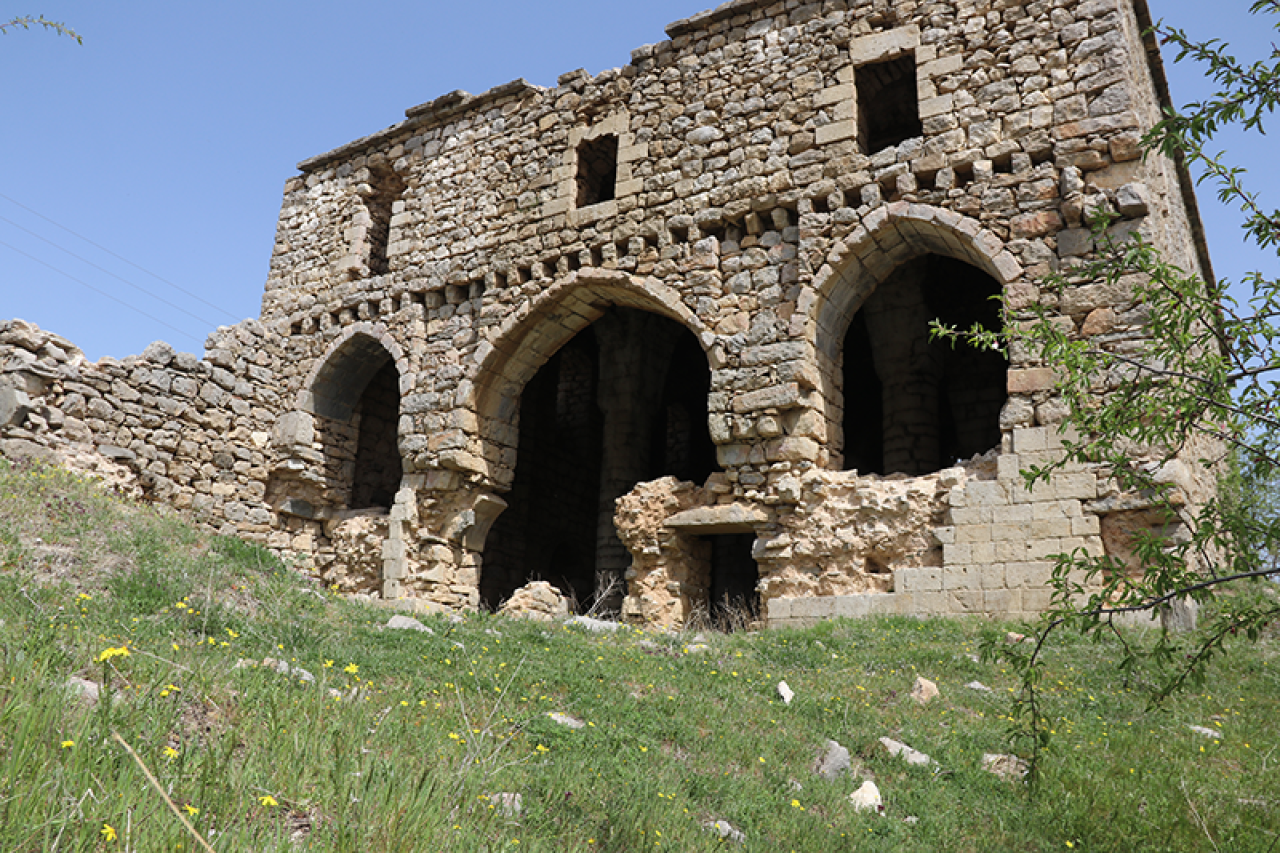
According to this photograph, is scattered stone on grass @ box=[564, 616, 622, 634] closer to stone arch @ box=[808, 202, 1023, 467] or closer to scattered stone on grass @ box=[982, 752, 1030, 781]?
stone arch @ box=[808, 202, 1023, 467]

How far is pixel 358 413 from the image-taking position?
13.6 meters

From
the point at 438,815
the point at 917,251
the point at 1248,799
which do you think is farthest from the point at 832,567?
the point at 438,815

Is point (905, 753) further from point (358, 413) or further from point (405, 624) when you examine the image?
point (358, 413)

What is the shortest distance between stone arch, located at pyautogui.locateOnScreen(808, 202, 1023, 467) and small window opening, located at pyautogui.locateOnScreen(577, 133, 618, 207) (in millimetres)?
3673

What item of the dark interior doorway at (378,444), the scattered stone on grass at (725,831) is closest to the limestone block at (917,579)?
the scattered stone on grass at (725,831)

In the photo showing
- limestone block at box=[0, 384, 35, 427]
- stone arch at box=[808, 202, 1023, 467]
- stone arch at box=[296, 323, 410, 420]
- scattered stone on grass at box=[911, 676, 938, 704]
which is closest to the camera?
scattered stone on grass at box=[911, 676, 938, 704]

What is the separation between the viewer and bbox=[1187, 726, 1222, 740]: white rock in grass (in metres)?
5.25

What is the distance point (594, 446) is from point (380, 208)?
5624 millimetres

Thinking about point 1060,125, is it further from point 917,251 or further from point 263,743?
point 263,743

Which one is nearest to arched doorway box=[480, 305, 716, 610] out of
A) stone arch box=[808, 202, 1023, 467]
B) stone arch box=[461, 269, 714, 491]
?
stone arch box=[461, 269, 714, 491]

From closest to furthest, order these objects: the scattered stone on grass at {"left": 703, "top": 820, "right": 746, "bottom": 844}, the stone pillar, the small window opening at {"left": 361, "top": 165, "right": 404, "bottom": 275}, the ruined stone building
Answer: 1. the scattered stone on grass at {"left": 703, "top": 820, "right": 746, "bottom": 844}
2. the ruined stone building
3. the stone pillar
4. the small window opening at {"left": 361, "top": 165, "right": 404, "bottom": 275}

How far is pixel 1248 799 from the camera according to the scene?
4363 mm

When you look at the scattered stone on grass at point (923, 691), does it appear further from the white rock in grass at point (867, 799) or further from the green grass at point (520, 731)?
the white rock in grass at point (867, 799)

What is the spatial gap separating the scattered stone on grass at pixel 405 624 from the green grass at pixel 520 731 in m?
0.13
